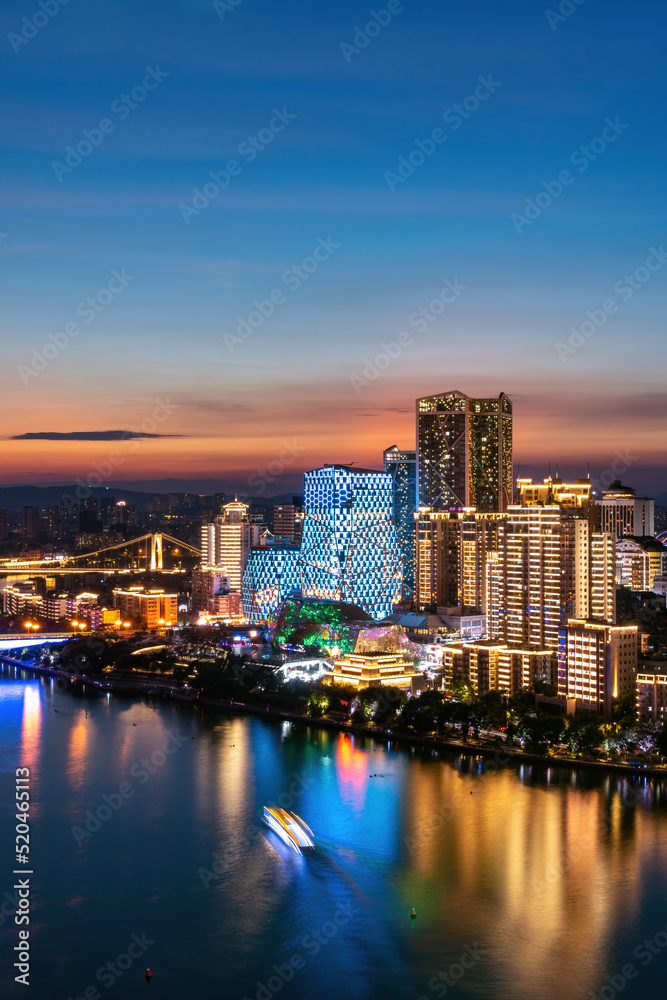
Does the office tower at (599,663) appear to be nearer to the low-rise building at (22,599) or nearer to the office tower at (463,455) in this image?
the office tower at (463,455)

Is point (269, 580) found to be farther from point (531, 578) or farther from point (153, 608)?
point (531, 578)

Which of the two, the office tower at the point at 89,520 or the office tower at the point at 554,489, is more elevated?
the office tower at the point at 89,520

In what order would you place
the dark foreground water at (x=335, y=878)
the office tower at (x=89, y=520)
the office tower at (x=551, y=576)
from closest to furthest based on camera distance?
the dark foreground water at (x=335, y=878), the office tower at (x=551, y=576), the office tower at (x=89, y=520)

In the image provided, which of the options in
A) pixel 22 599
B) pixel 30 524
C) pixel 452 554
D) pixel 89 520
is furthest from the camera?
pixel 30 524

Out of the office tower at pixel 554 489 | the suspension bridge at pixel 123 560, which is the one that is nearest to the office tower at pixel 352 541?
the office tower at pixel 554 489

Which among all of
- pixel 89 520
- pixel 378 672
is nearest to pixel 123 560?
pixel 89 520

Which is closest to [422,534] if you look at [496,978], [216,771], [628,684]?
[628,684]
